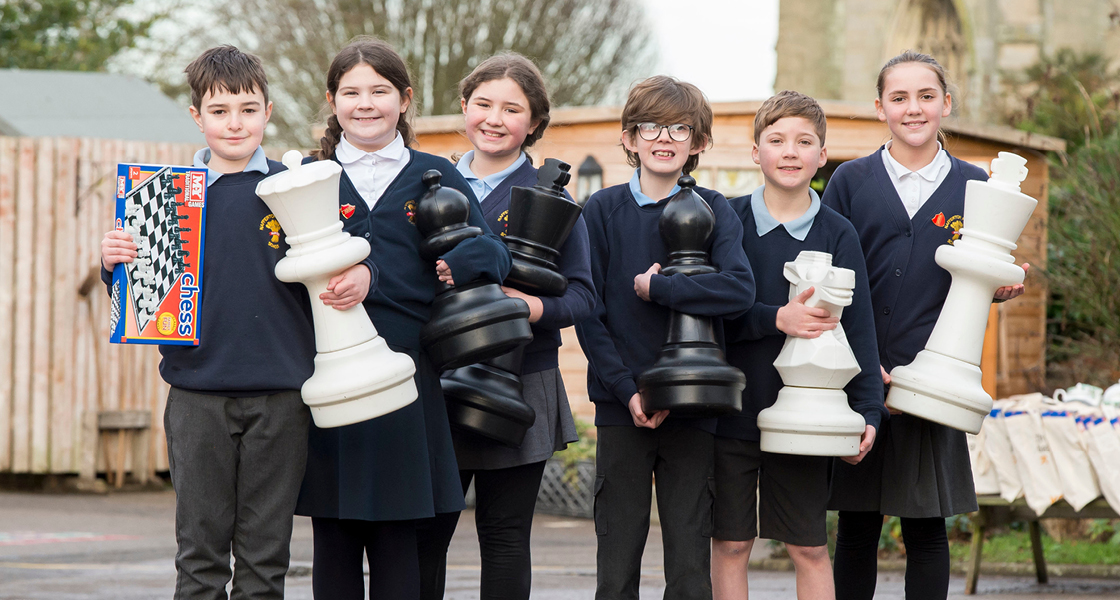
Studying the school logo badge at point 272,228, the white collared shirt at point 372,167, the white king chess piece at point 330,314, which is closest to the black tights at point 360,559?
the white king chess piece at point 330,314

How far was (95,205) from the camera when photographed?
28.6 ft

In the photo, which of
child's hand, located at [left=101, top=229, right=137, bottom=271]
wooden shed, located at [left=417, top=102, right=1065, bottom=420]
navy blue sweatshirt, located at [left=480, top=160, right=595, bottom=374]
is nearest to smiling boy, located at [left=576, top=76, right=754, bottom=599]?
navy blue sweatshirt, located at [left=480, top=160, right=595, bottom=374]

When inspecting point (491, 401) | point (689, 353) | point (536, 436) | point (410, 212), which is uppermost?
point (410, 212)

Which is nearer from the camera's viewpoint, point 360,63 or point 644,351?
point 360,63

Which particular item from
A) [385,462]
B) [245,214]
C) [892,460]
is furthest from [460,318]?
[892,460]

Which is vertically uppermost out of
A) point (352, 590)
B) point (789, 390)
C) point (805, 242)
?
point (805, 242)

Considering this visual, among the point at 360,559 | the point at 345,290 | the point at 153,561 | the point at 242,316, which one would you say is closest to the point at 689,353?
the point at 345,290

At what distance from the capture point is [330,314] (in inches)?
116

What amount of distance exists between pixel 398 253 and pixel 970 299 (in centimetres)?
158

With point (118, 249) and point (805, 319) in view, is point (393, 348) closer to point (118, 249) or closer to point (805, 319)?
point (118, 249)

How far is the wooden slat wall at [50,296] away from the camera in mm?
8555

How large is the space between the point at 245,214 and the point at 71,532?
5034 millimetres

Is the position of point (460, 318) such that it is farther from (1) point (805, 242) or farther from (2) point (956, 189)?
(2) point (956, 189)

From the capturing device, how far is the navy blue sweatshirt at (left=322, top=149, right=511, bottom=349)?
3176mm
